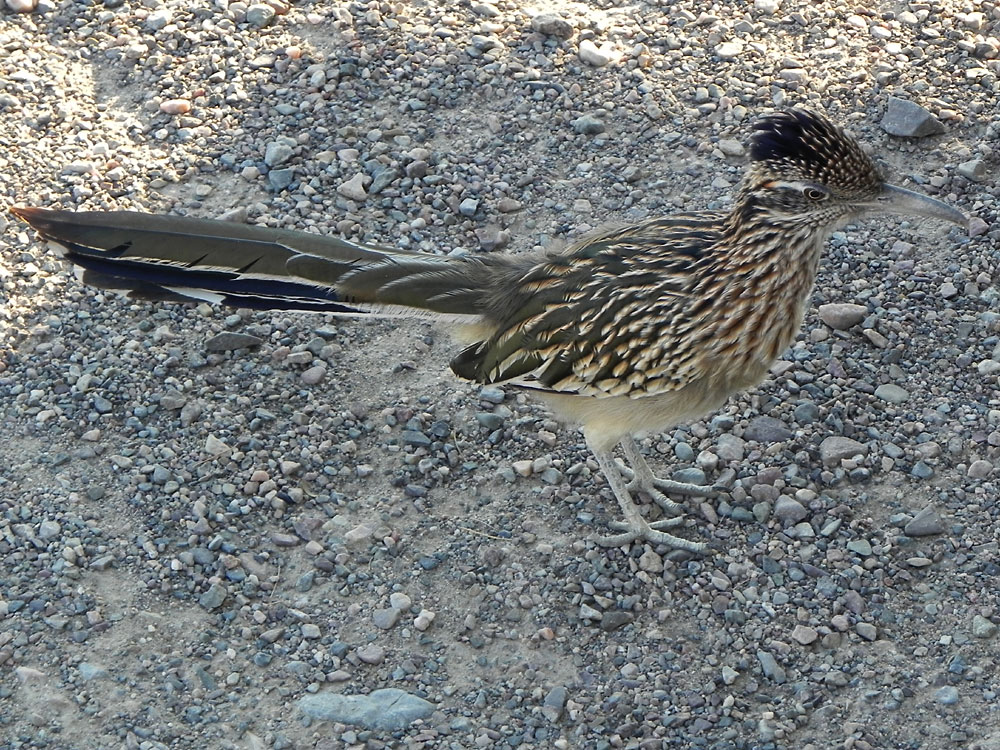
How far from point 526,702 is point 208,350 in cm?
269

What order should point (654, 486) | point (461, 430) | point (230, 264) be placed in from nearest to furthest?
point (230, 264), point (654, 486), point (461, 430)

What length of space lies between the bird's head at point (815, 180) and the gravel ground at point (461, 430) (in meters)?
1.34

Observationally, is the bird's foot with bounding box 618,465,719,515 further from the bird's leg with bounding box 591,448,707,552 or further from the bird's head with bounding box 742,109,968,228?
the bird's head with bounding box 742,109,968,228

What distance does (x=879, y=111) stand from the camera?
308 inches

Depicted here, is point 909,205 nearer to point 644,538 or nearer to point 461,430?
point 644,538

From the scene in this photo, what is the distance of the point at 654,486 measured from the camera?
250 inches

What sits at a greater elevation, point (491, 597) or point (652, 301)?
point (652, 301)

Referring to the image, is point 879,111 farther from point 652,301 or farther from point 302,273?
point 302,273

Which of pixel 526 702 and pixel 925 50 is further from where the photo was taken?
pixel 925 50

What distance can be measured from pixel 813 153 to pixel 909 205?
1.68 feet

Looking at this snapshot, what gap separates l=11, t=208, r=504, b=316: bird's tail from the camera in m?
5.62

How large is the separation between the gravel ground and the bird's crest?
4.96ft

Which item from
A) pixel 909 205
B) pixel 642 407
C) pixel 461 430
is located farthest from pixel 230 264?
pixel 909 205

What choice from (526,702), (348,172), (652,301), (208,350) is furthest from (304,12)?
(526,702)
